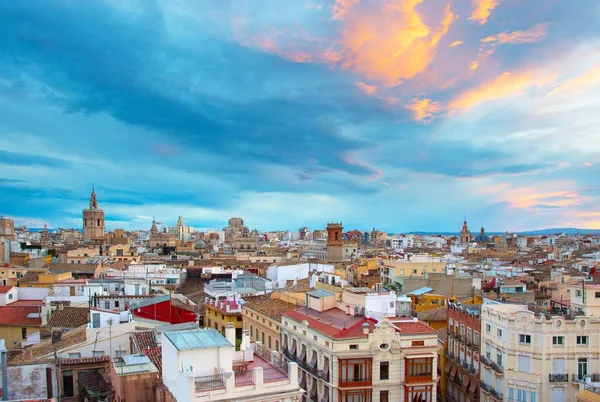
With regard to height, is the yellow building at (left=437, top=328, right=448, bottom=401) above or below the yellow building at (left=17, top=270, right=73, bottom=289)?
below

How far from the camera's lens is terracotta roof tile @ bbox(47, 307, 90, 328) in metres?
41.9

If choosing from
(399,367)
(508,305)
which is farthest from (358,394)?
(508,305)

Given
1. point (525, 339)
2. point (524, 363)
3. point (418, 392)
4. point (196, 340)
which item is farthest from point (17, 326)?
point (525, 339)

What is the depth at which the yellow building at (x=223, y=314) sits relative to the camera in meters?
50.0

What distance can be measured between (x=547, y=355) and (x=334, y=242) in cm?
11164

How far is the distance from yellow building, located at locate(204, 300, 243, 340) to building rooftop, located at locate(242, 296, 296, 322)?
1561 mm

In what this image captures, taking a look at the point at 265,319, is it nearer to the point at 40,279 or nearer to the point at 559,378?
the point at 559,378

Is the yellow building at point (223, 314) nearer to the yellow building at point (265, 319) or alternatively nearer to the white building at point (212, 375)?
the yellow building at point (265, 319)

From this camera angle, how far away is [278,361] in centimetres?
2677

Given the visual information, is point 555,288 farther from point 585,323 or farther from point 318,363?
point 318,363

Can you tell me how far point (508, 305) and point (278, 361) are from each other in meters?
19.9

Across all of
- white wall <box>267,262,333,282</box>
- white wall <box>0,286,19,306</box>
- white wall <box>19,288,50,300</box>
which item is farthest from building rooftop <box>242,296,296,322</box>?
white wall <box>267,262,333,282</box>

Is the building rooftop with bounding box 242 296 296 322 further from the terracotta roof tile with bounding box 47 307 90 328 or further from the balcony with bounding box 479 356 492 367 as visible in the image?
Answer: the balcony with bounding box 479 356 492 367

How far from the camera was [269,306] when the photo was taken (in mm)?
46375
